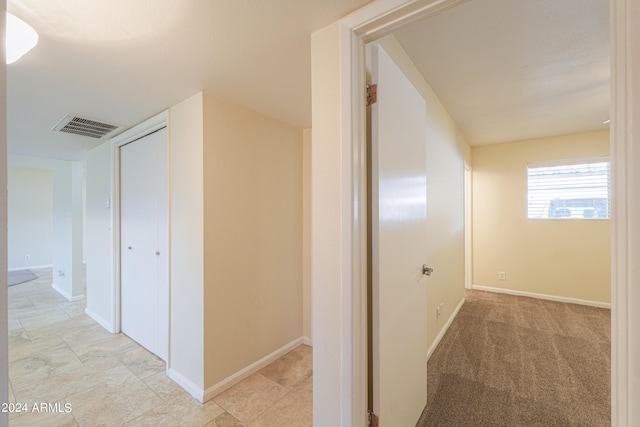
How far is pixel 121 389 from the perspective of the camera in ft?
6.06

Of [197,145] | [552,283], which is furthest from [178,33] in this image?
[552,283]

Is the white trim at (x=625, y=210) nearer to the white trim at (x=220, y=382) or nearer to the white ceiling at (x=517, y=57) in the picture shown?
the white ceiling at (x=517, y=57)

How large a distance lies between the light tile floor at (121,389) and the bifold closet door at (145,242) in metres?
0.26

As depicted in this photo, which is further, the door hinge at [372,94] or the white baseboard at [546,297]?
the white baseboard at [546,297]

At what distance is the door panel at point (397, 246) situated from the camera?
1.12m

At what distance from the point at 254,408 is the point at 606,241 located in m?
4.69

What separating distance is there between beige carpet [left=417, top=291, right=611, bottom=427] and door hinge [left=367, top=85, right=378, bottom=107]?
189 cm

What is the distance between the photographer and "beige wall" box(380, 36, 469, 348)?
6.76 feet

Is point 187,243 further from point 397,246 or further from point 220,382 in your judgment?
point 397,246

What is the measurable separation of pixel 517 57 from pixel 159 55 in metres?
2.25

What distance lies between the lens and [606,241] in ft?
10.9

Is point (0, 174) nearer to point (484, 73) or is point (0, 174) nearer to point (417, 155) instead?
point (417, 155)

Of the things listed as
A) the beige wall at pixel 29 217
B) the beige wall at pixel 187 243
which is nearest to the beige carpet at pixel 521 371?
the beige wall at pixel 187 243

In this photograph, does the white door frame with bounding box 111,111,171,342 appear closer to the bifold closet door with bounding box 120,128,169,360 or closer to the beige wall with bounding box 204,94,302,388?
the bifold closet door with bounding box 120,128,169,360
